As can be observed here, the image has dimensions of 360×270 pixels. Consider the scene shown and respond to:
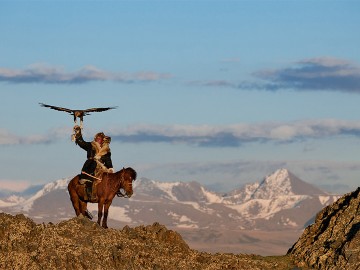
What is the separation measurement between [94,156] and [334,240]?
12509mm

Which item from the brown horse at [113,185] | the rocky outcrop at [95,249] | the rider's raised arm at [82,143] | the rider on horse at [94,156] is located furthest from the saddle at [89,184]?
the rocky outcrop at [95,249]

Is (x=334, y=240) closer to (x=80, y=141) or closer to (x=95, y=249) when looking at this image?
(x=95, y=249)

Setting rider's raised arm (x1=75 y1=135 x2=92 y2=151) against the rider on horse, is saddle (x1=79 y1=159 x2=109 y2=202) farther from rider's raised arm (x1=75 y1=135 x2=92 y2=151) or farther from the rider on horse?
rider's raised arm (x1=75 y1=135 x2=92 y2=151)

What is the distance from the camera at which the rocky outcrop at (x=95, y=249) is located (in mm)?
35875

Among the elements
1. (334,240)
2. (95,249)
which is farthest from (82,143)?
(334,240)

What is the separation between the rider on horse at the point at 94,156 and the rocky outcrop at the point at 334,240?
10060 millimetres

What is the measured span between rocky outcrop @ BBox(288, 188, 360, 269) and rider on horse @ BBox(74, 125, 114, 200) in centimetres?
1006

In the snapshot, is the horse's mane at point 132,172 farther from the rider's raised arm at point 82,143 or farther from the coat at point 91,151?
the rider's raised arm at point 82,143

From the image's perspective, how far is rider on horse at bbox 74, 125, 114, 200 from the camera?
155ft

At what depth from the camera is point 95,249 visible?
37531mm

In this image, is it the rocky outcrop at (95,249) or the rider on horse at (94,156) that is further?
the rider on horse at (94,156)

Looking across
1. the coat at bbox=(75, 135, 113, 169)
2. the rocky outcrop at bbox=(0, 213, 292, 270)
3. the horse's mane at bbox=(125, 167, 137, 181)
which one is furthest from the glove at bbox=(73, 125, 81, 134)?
the rocky outcrop at bbox=(0, 213, 292, 270)

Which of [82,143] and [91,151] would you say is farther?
[82,143]

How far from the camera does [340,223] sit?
145ft
